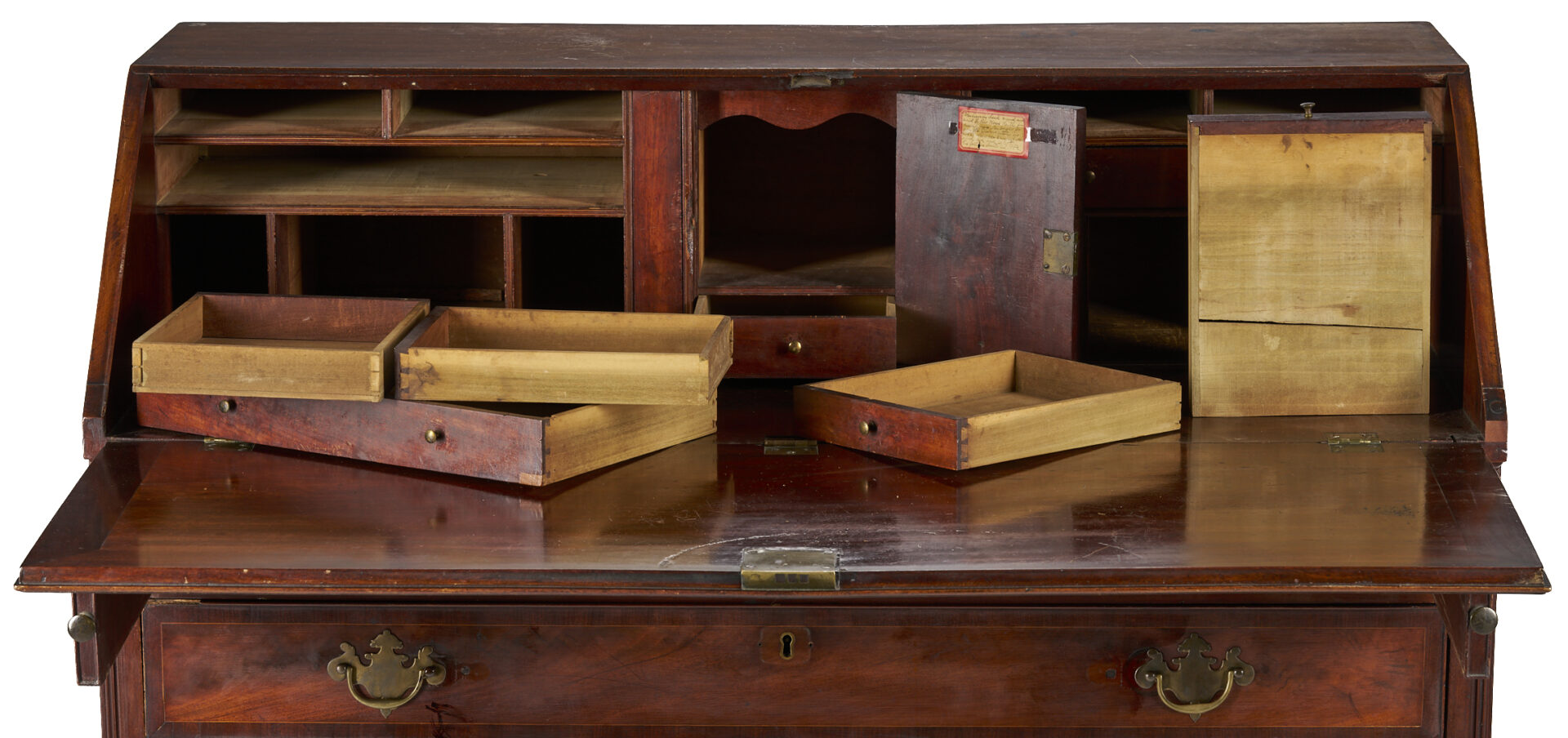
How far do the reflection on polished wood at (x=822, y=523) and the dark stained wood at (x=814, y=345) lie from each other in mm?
321

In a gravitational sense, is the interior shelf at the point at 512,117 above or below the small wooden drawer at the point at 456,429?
above

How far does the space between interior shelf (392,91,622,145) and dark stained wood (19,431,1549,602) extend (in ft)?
1.98

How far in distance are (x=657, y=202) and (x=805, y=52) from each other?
0.40 metres

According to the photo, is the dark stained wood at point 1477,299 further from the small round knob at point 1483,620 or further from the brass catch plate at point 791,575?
the brass catch plate at point 791,575

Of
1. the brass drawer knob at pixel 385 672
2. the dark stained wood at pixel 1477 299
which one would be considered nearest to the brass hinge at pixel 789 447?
the brass drawer knob at pixel 385 672

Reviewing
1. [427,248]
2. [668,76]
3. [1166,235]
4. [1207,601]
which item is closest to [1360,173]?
[1166,235]

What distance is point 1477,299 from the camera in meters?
3.37

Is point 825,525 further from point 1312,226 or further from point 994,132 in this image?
point 1312,226

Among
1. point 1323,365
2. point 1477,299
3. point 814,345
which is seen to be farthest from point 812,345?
point 1477,299

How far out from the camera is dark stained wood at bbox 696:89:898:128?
3535 millimetres

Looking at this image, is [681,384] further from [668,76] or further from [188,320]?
[188,320]

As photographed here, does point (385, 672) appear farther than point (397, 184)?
No

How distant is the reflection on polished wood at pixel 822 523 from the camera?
2.75 meters

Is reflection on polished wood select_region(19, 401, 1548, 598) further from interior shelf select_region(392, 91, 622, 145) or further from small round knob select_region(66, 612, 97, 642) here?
interior shelf select_region(392, 91, 622, 145)
